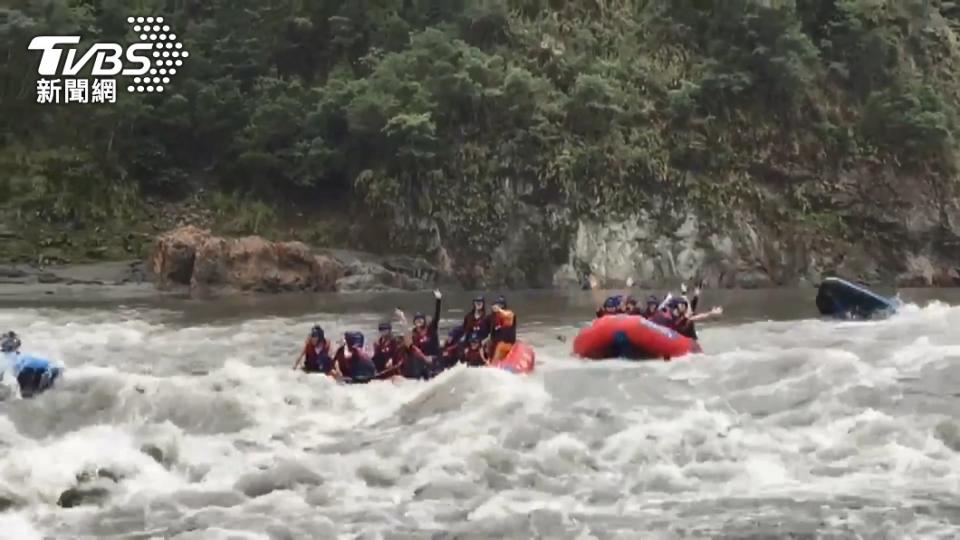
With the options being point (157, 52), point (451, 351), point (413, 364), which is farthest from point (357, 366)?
point (157, 52)

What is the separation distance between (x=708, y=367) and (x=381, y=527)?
21.7 ft

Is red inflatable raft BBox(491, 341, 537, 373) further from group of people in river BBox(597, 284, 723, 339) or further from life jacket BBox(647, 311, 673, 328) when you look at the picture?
life jacket BBox(647, 311, 673, 328)

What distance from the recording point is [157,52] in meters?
37.6

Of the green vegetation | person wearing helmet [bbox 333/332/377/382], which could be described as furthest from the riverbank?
person wearing helmet [bbox 333/332/377/382]

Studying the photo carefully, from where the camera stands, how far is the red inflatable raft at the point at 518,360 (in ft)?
40.2

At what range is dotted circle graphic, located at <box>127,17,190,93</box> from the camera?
3584cm

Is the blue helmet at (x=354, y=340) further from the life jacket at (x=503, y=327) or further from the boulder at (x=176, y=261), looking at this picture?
the boulder at (x=176, y=261)

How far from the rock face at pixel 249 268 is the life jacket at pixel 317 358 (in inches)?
603

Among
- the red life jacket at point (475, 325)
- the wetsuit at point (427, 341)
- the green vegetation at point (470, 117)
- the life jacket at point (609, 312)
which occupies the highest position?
the green vegetation at point (470, 117)

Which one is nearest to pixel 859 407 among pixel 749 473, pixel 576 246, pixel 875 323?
pixel 749 473

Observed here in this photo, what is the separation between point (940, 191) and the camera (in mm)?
35875

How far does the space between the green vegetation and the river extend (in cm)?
1910

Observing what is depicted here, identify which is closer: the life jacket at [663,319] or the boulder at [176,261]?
the life jacket at [663,319]

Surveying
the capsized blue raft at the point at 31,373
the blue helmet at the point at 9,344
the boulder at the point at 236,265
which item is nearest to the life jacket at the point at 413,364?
the capsized blue raft at the point at 31,373
